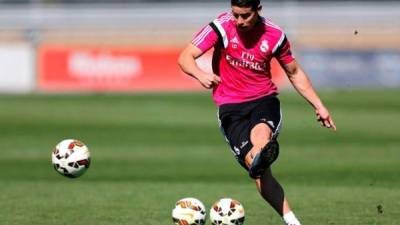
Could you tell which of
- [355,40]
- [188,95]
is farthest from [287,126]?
[355,40]

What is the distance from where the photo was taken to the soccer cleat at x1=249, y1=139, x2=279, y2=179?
9266mm

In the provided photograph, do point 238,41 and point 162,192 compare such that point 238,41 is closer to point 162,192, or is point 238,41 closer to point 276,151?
point 276,151

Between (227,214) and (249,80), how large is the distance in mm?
1417

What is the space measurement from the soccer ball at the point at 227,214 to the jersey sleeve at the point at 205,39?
1.57 m

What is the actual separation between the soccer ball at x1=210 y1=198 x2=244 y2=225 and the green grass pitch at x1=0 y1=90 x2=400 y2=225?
4.65 feet

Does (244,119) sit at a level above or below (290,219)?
above

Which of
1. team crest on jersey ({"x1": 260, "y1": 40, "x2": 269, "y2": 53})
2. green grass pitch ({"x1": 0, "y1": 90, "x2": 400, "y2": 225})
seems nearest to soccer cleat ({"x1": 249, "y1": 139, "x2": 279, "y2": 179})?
team crest on jersey ({"x1": 260, "y1": 40, "x2": 269, "y2": 53})

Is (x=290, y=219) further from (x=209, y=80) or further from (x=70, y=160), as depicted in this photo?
(x=70, y=160)

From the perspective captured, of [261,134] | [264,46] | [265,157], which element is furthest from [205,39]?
[265,157]

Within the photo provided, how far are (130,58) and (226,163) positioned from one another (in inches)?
665

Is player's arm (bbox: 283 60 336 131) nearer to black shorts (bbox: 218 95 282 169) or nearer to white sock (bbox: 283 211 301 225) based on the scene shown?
black shorts (bbox: 218 95 282 169)

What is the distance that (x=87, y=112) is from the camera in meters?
28.7

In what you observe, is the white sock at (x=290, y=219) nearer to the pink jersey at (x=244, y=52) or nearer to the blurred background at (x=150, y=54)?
the pink jersey at (x=244, y=52)

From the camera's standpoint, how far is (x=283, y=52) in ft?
33.6
